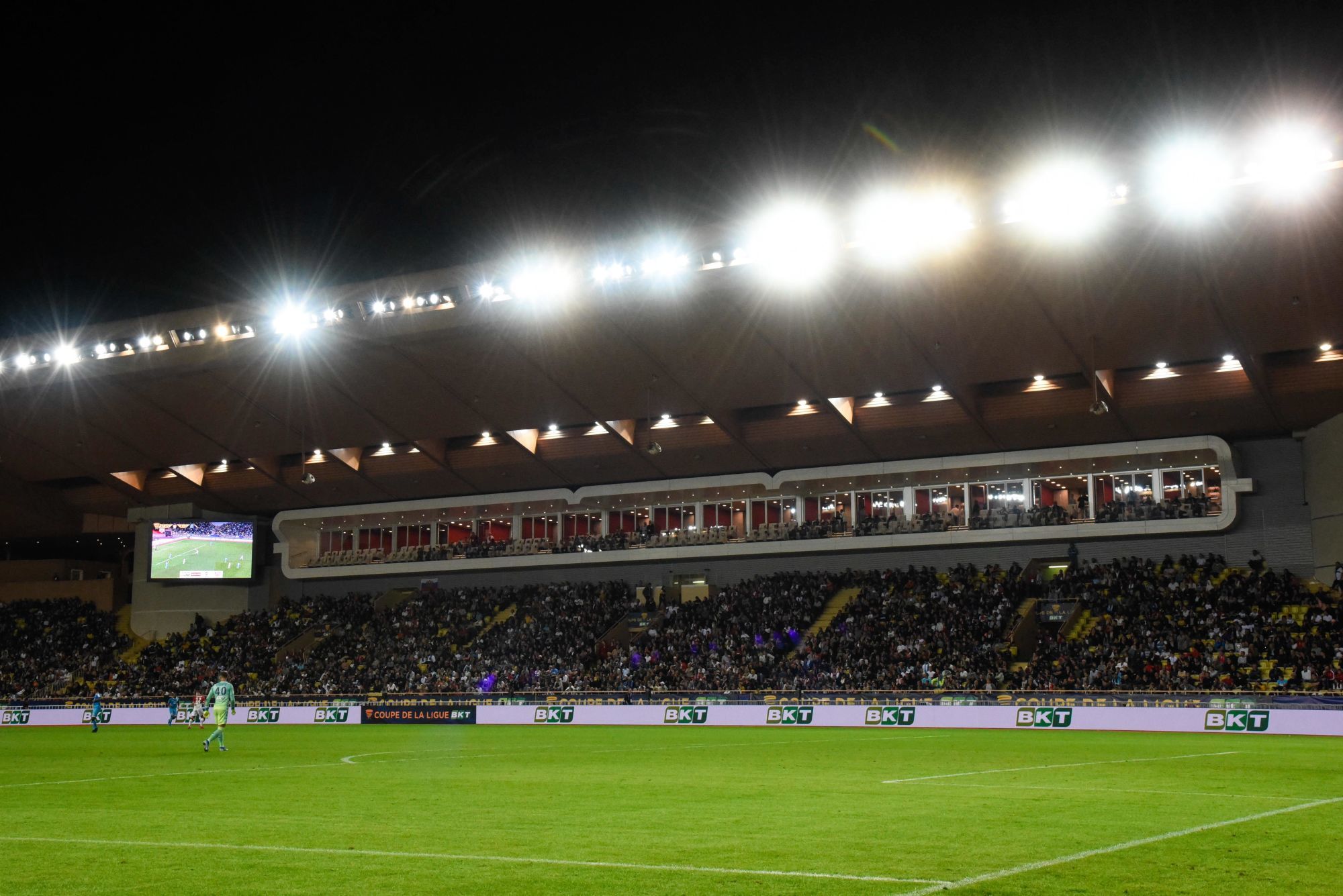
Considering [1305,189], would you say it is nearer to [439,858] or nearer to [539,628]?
[439,858]

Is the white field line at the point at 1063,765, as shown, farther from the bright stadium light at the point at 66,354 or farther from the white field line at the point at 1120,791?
the bright stadium light at the point at 66,354

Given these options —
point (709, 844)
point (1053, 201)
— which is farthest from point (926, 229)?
point (709, 844)

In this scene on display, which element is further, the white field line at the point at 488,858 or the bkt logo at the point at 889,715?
the bkt logo at the point at 889,715

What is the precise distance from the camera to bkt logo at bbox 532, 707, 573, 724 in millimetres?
43188

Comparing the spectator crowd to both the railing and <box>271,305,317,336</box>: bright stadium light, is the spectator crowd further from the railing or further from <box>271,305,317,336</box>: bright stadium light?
<box>271,305,317,336</box>: bright stadium light

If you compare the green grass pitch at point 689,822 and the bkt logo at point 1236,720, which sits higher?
the green grass pitch at point 689,822

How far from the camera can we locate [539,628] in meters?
57.6

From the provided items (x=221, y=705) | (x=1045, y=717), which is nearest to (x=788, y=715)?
(x=1045, y=717)

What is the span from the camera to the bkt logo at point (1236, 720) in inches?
A: 1270

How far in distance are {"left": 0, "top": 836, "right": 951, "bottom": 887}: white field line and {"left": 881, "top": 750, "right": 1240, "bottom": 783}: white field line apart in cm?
855

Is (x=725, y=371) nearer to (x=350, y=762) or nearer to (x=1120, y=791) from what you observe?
(x=350, y=762)

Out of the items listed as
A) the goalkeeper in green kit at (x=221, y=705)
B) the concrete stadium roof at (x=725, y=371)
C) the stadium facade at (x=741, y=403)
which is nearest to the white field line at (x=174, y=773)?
the goalkeeper in green kit at (x=221, y=705)

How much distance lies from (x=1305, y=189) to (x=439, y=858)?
1163 inches

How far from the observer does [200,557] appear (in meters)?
64.3
